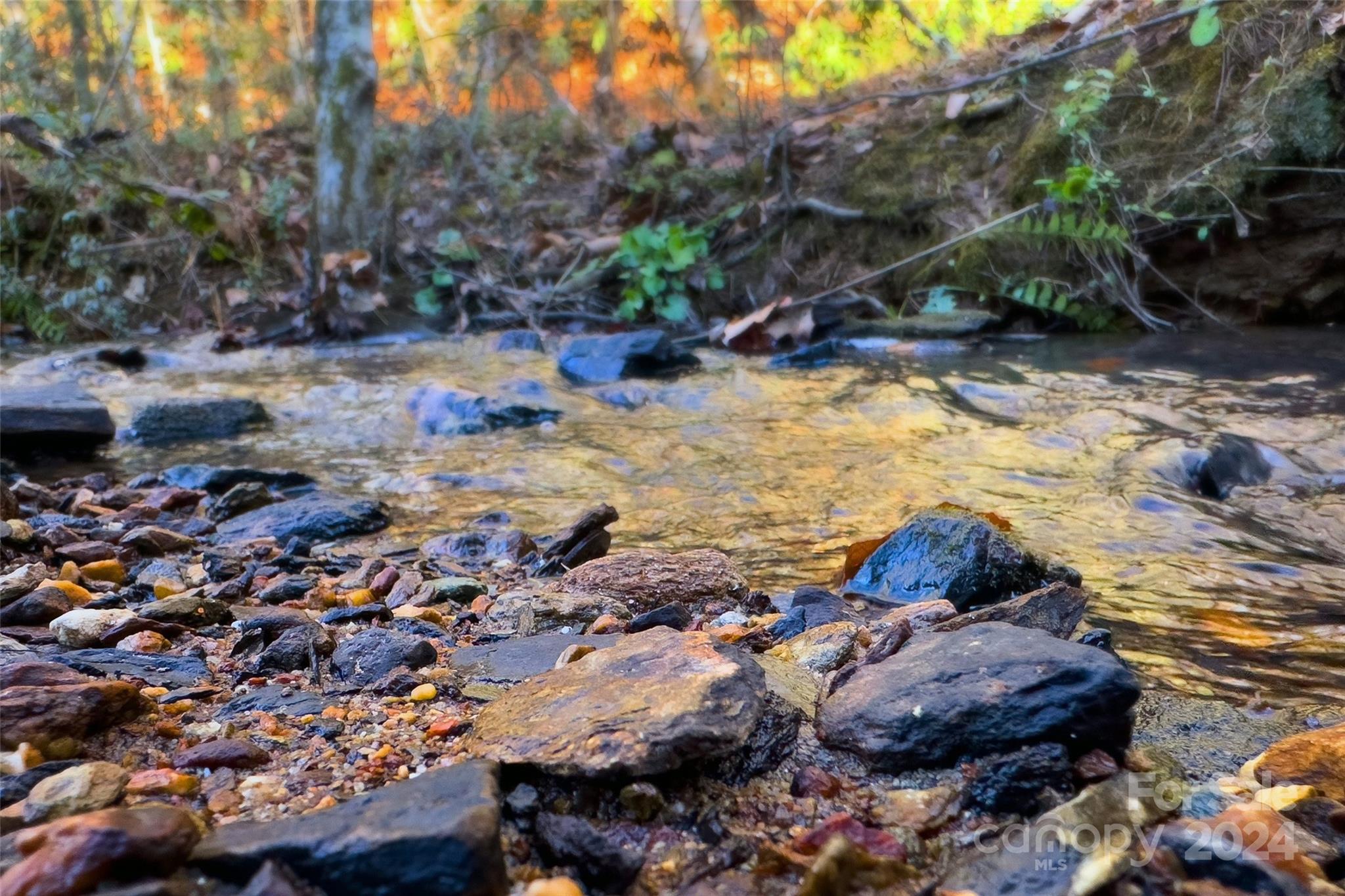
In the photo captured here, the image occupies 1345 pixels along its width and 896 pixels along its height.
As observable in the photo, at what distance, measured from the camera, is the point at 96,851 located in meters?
0.98

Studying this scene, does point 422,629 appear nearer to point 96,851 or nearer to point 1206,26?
point 96,851

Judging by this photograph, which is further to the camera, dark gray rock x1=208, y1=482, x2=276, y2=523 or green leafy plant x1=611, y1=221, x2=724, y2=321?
green leafy plant x1=611, y1=221, x2=724, y2=321

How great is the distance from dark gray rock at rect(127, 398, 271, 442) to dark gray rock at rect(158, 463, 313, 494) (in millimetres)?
890

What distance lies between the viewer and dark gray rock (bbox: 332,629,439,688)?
1.73m

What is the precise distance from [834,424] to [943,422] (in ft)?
1.51

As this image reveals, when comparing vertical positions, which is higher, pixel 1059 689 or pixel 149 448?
pixel 1059 689

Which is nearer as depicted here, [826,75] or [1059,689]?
[1059,689]

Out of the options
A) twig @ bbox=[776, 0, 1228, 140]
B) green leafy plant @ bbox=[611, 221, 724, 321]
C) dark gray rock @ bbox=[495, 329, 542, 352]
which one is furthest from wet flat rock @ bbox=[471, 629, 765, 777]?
green leafy plant @ bbox=[611, 221, 724, 321]

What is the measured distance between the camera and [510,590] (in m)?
2.31

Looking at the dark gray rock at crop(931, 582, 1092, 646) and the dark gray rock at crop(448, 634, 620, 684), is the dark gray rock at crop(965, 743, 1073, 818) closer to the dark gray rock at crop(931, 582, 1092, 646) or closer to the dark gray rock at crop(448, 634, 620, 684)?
the dark gray rock at crop(931, 582, 1092, 646)

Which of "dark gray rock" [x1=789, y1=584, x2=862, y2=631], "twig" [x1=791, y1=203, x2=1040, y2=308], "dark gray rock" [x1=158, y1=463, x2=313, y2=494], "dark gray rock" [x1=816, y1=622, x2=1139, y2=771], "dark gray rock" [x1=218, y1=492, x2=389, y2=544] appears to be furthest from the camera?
"twig" [x1=791, y1=203, x2=1040, y2=308]

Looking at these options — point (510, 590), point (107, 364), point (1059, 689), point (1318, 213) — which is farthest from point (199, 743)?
point (1318, 213)

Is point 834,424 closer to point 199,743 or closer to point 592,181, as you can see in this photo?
point 199,743

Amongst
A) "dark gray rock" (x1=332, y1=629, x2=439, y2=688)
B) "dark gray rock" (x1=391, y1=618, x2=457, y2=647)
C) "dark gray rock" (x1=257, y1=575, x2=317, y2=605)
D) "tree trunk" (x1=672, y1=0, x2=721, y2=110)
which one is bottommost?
"dark gray rock" (x1=257, y1=575, x2=317, y2=605)
